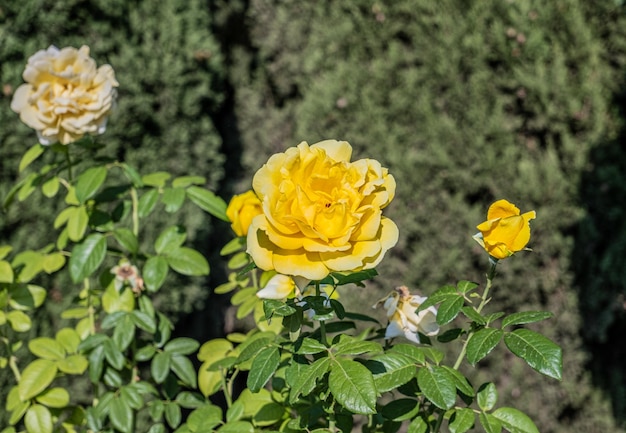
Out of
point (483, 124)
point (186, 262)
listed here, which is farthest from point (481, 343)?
point (483, 124)

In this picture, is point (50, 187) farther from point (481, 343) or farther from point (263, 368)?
point (481, 343)

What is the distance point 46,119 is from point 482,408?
1091 mm

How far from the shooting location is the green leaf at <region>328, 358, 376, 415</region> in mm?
951

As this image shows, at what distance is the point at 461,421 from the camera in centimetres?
108

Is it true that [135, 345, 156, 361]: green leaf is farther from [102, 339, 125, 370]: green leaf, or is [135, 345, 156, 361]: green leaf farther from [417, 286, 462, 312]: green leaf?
[417, 286, 462, 312]: green leaf

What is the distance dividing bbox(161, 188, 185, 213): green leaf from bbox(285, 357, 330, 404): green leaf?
2.04 feet

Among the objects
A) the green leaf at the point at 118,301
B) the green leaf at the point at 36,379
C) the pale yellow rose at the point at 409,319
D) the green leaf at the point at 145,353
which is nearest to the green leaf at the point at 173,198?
the green leaf at the point at 118,301

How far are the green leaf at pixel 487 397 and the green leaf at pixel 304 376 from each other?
298 millimetres

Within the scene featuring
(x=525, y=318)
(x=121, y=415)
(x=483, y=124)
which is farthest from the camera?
(x=483, y=124)

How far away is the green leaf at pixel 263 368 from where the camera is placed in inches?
40.6

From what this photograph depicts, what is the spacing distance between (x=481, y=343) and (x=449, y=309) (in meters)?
0.07

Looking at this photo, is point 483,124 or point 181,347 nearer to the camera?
point 181,347

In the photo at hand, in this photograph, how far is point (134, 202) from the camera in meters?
1.67

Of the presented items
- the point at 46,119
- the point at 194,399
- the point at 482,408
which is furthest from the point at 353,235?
the point at 46,119
